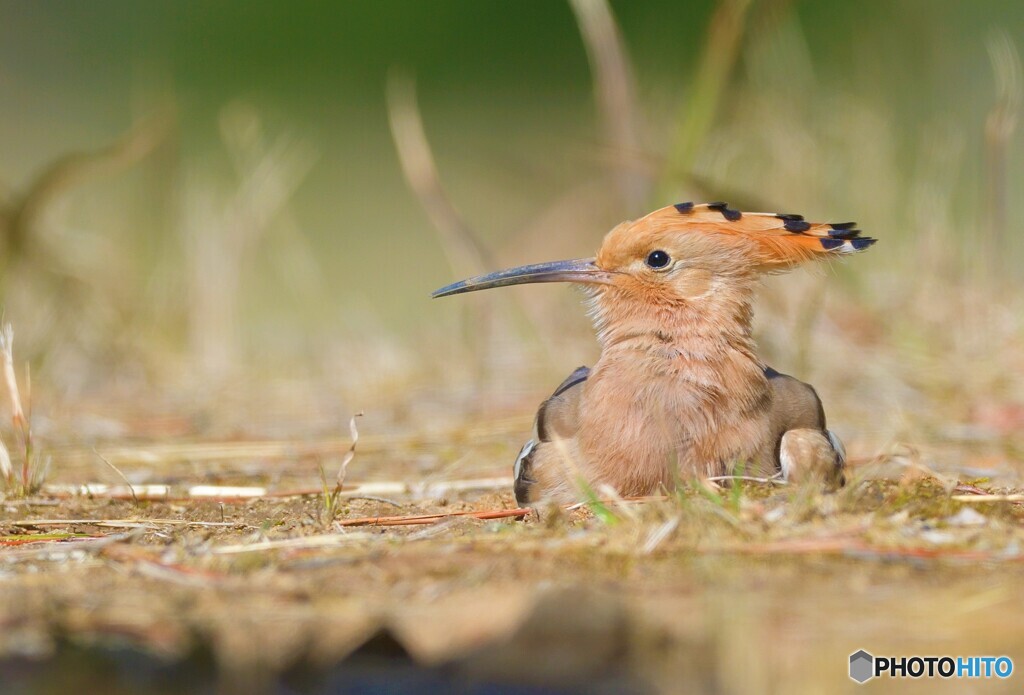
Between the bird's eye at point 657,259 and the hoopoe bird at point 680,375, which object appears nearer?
the hoopoe bird at point 680,375

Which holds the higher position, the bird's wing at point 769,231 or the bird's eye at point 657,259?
the bird's wing at point 769,231

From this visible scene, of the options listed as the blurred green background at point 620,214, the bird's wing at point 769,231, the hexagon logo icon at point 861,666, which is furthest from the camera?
the blurred green background at point 620,214

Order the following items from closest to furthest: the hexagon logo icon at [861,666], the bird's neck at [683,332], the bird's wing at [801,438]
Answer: the hexagon logo icon at [861,666] → the bird's wing at [801,438] → the bird's neck at [683,332]

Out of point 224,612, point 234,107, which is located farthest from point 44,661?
point 234,107

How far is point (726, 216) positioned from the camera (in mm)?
3291

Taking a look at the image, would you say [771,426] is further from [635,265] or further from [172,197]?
[172,197]

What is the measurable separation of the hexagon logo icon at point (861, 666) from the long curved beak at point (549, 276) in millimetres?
1532

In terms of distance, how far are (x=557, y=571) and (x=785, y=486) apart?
0.68m

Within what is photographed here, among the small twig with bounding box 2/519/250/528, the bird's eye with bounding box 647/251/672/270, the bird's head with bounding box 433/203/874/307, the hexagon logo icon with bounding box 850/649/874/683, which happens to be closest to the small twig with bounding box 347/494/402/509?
the small twig with bounding box 2/519/250/528

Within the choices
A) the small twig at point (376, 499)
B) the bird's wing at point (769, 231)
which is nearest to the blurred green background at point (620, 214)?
the bird's wing at point (769, 231)

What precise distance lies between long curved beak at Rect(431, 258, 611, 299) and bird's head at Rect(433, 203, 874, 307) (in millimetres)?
48

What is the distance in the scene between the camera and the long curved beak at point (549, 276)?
11.1 ft

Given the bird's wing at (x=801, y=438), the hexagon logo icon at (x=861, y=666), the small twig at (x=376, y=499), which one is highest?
the bird's wing at (x=801, y=438)

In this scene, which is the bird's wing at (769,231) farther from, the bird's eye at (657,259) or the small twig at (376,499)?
the small twig at (376,499)
